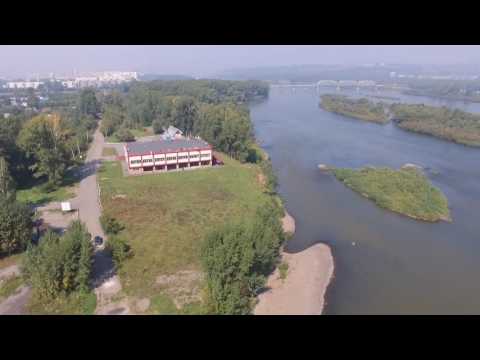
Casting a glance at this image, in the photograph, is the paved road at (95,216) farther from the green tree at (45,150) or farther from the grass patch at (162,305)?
the green tree at (45,150)

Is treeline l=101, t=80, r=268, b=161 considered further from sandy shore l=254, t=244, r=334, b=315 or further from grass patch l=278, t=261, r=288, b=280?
grass patch l=278, t=261, r=288, b=280

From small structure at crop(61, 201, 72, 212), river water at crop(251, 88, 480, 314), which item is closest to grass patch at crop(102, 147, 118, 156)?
small structure at crop(61, 201, 72, 212)

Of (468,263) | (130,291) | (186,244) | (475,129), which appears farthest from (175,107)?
(475,129)

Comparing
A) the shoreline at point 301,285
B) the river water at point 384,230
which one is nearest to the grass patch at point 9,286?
the shoreline at point 301,285

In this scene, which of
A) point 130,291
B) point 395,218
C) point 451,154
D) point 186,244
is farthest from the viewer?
point 451,154

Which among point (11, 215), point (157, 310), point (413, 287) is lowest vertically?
point (413, 287)

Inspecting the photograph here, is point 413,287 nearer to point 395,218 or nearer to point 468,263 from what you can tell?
point 468,263

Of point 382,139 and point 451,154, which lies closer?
point 451,154

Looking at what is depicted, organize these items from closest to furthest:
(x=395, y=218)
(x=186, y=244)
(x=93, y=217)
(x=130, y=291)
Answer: (x=130, y=291) < (x=186, y=244) < (x=93, y=217) < (x=395, y=218)
